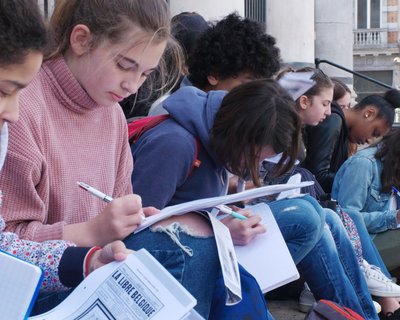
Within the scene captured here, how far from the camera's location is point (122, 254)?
196 cm

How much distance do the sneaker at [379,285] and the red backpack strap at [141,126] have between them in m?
1.36

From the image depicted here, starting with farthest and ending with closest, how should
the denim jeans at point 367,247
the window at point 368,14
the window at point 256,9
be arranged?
the window at point 368,14 < the window at point 256,9 < the denim jeans at point 367,247

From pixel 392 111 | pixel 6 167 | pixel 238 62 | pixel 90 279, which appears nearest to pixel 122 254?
pixel 90 279

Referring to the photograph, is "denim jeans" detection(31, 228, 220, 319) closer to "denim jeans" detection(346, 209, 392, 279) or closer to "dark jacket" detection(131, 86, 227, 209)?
"dark jacket" detection(131, 86, 227, 209)

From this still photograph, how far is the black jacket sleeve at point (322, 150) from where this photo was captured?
17.1 feet

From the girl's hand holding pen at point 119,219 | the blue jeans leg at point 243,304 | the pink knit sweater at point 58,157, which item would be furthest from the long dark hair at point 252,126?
the girl's hand holding pen at point 119,219

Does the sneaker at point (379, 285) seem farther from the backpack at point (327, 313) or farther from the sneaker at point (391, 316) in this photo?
the backpack at point (327, 313)

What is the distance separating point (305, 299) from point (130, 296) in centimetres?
208

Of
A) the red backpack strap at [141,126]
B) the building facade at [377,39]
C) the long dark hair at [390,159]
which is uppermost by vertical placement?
the red backpack strap at [141,126]

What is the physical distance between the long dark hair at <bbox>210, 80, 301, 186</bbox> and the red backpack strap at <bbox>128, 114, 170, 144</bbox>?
0.23 m

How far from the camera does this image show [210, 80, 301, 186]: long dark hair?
303cm

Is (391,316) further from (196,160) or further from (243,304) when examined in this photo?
(243,304)

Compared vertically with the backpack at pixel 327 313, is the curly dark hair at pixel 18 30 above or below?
above

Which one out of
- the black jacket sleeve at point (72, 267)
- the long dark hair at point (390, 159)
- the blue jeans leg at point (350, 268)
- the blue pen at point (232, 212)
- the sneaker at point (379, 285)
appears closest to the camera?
the black jacket sleeve at point (72, 267)
